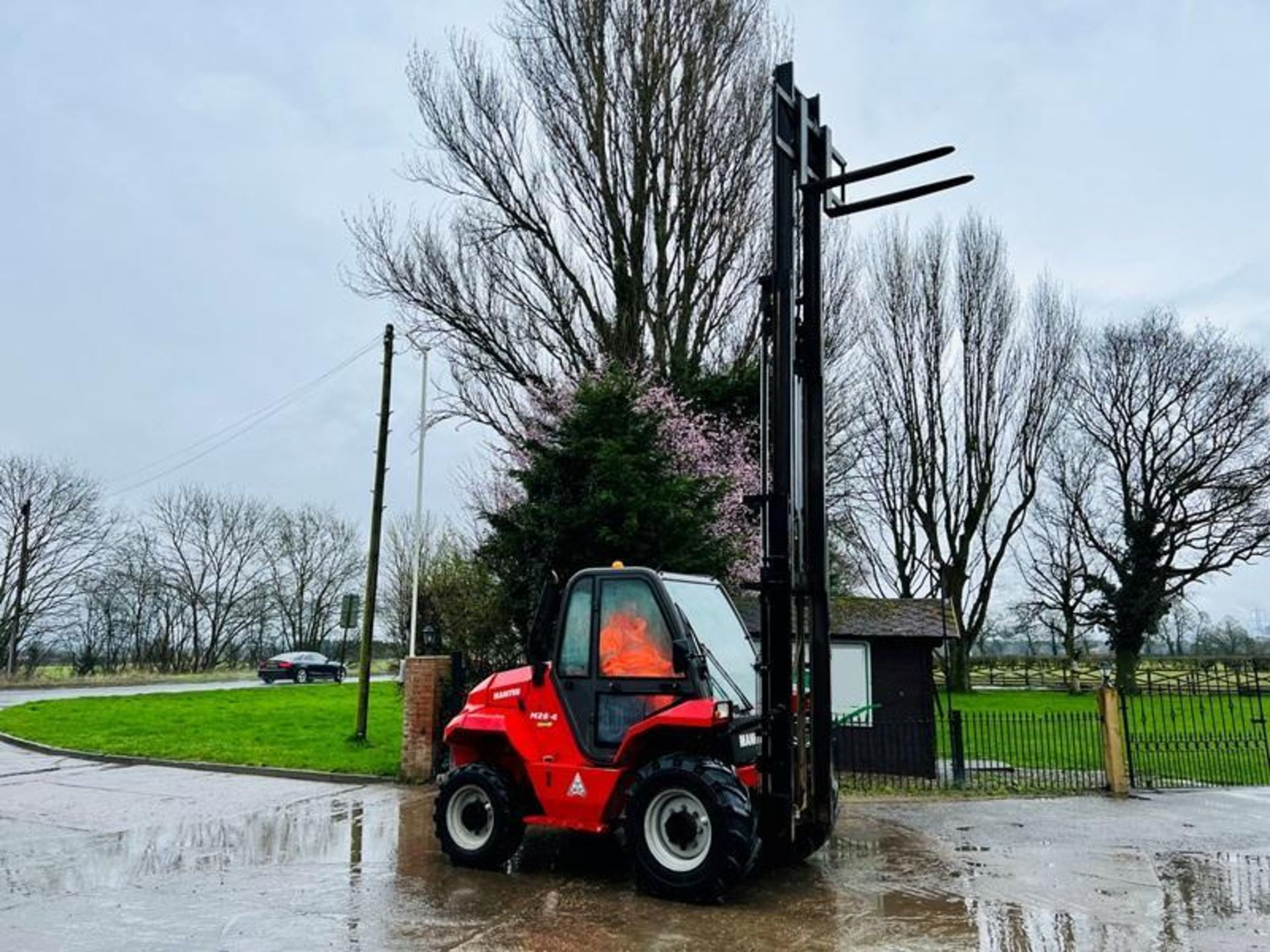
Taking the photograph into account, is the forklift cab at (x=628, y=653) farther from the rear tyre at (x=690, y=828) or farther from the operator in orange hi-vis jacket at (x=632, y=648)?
the rear tyre at (x=690, y=828)

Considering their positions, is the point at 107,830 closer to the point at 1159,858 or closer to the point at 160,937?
the point at 160,937

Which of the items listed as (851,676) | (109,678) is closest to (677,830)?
(851,676)

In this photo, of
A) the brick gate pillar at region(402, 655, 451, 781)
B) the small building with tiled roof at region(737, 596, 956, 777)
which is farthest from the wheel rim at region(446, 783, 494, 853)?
the small building with tiled roof at region(737, 596, 956, 777)

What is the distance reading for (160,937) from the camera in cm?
550

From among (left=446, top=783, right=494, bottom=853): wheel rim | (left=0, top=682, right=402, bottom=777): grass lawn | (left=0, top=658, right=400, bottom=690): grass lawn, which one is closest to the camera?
(left=446, top=783, right=494, bottom=853): wheel rim

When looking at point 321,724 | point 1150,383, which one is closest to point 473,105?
point 321,724

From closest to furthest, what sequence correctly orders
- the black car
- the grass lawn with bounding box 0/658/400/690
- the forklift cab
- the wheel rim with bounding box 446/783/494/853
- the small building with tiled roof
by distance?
the forklift cab
the wheel rim with bounding box 446/783/494/853
the small building with tiled roof
the grass lawn with bounding box 0/658/400/690
the black car

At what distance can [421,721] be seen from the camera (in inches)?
457

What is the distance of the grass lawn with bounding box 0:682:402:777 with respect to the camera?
13.4 meters

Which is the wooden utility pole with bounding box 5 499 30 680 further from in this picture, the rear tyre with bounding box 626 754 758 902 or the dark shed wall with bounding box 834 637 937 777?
the rear tyre with bounding box 626 754 758 902

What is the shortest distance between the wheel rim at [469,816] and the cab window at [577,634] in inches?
48.0

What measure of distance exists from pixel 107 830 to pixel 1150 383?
115 ft

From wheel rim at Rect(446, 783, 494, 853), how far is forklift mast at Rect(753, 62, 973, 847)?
7.50ft

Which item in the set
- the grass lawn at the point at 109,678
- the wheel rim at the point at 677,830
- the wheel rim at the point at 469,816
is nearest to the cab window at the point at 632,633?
the wheel rim at the point at 677,830
